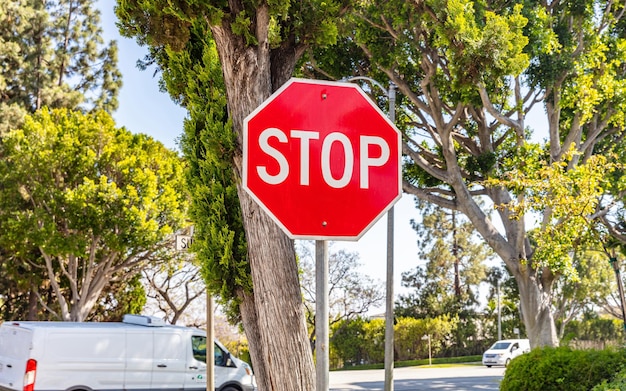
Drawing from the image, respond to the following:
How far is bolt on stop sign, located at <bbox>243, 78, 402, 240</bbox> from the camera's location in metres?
3.01

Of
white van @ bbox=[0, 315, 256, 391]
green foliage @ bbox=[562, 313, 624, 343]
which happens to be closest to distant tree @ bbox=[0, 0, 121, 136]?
white van @ bbox=[0, 315, 256, 391]

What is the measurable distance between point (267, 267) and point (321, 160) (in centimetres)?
223

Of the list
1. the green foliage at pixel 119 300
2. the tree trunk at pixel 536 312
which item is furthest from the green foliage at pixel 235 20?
the green foliage at pixel 119 300

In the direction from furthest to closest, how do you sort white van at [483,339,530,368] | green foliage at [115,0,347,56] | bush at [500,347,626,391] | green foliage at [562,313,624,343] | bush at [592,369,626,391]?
green foliage at [562,313,624,343]
white van at [483,339,530,368]
bush at [500,347,626,391]
bush at [592,369,626,391]
green foliage at [115,0,347,56]

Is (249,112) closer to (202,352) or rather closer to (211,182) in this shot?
(211,182)

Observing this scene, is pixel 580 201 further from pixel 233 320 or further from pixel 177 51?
pixel 177 51

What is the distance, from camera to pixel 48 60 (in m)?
35.3

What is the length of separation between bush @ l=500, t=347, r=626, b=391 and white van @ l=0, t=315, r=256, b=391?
7.10 m

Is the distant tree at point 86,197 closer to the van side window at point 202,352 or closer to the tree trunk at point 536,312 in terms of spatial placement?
the van side window at point 202,352

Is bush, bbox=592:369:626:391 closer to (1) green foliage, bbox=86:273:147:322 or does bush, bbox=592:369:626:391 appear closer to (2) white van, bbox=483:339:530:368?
(1) green foliage, bbox=86:273:147:322

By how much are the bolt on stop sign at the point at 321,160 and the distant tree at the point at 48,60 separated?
32262mm

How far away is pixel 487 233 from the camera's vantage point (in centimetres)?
1817

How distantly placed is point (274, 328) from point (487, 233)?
13.9 meters

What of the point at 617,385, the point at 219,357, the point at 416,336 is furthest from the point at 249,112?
the point at 416,336
